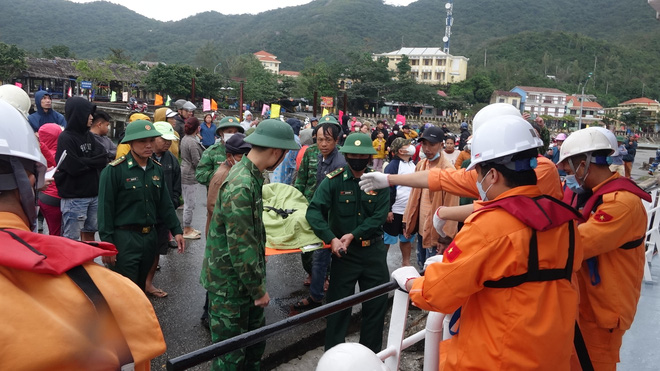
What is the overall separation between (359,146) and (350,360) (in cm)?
273

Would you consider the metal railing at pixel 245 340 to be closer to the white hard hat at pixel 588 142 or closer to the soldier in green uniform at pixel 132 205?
the white hard hat at pixel 588 142

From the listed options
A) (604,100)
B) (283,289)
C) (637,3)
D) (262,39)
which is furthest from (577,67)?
(283,289)

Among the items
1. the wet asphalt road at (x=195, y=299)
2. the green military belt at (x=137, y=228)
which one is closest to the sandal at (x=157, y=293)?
the wet asphalt road at (x=195, y=299)

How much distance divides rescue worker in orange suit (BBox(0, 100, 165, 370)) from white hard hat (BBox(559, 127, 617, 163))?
A: 2780 millimetres

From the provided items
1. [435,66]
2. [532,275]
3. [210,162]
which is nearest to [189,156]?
[210,162]

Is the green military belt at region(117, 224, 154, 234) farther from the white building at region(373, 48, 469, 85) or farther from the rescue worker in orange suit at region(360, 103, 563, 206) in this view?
the white building at region(373, 48, 469, 85)

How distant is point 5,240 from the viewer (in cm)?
114

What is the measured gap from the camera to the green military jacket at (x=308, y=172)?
6.03 meters

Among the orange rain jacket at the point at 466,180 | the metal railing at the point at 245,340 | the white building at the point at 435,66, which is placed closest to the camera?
the metal railing at the point at 245,340

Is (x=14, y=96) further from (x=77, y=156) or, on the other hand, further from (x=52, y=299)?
(x=52, y=299)

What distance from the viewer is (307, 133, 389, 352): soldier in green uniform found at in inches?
157

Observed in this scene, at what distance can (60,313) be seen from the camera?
1.12 m

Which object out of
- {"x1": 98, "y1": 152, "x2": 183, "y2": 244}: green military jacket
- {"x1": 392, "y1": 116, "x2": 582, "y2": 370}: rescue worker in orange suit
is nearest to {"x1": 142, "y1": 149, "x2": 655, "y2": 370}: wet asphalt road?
{"x1": 98, "y1": 152, "x2": 183, "y2": 244}: green military jacket

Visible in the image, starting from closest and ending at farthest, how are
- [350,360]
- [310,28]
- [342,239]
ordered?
[350,360] → [342,239] → [310,28]
